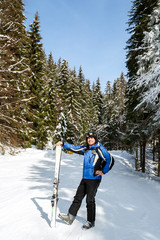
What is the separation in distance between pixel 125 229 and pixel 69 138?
90.2 feet

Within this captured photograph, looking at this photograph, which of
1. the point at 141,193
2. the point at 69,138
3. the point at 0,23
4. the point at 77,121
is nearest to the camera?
the point at 141,193

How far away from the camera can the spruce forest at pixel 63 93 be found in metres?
9.96

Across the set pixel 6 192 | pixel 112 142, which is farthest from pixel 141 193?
pixel 112 142

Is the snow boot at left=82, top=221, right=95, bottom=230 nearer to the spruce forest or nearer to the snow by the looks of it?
the snow

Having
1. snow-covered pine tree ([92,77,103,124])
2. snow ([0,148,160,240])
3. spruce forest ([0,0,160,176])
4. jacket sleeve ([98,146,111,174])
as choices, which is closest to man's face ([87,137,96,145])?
jacket sleeve ([98,146,111,174])

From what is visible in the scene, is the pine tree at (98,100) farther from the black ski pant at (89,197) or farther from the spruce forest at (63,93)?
the black ski pant at (89,197)

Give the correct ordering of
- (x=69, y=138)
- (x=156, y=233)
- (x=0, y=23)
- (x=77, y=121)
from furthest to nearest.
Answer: (x=77, y=121) → (x=69, y=138) → (x=0, y=23) → (x=156, y=233)

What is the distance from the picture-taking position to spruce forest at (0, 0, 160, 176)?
9956mm

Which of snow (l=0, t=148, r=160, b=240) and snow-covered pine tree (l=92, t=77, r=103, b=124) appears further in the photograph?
snow-covered pine tree (l=92, t=77, r=103, b=124)

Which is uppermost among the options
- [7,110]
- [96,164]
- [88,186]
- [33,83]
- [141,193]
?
[33,83]

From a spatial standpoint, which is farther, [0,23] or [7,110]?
[7,110]

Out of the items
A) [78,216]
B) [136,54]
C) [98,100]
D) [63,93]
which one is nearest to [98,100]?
[98,100]

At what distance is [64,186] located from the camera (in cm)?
718

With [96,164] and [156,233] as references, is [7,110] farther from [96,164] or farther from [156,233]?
[156,233]
